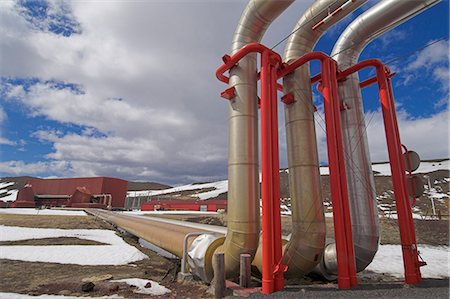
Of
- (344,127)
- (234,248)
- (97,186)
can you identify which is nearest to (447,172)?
(344,127)

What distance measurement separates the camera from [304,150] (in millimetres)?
6855

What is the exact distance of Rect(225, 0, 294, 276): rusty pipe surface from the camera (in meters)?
6.34

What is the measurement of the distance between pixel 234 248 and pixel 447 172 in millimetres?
77319

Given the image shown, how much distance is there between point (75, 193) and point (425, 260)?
56.6m

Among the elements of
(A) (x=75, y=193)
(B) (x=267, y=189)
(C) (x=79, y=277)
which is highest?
(A) (x=75, y=193)

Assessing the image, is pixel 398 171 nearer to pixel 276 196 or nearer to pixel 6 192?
pixel 276 196

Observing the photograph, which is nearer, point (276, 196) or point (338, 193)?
point (276, 196)

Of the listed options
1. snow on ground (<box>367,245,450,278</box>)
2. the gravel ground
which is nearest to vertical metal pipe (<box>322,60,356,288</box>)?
the gravel ground

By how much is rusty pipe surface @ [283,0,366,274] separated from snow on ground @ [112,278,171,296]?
11.1 feet

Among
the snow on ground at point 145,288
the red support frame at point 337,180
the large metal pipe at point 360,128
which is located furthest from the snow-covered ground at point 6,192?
the red support frame at point 337,180

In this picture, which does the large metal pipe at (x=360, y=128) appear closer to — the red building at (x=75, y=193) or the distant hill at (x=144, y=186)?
the red building at (x=75, y=193)

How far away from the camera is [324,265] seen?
664 cm

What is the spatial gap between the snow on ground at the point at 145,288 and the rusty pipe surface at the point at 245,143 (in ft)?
6.18

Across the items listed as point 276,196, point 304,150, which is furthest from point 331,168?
point 276,196
